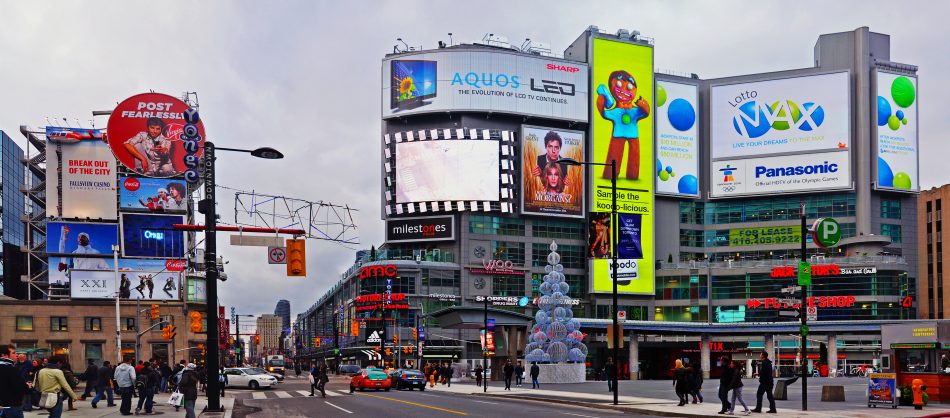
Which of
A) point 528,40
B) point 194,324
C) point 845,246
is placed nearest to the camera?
point 194,324

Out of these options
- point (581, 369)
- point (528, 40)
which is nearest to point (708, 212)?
point (528, 40)

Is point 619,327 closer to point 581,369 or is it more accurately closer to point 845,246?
point 581,369

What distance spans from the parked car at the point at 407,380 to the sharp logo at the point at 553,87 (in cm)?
7522

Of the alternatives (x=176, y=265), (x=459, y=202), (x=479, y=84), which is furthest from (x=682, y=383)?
(x=479, y=84)

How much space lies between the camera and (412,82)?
124 metres

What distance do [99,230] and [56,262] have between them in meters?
5.39

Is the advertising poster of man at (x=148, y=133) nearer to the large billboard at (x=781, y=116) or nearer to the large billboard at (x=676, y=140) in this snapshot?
the large billboard at (x=676, y=140)

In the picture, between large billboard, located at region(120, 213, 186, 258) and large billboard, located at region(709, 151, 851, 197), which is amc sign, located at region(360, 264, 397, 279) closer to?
large billboard, located at region(120, 213, 186, 258)

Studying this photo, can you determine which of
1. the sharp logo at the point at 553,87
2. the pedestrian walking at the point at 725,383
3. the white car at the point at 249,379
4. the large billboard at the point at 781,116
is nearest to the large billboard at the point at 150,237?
the white car at the point at 249,379

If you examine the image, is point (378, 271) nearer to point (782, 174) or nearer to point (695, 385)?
point (782, 174)

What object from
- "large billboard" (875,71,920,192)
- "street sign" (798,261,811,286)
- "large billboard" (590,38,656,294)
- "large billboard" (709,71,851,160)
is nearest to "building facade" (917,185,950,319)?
"large billboard" (875,71,920,192)

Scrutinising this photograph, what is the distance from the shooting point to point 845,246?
4926 inches

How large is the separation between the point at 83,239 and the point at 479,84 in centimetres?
5556

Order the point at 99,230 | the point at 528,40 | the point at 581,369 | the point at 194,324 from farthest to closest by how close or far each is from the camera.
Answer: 1. the point at 528,40
2. the point at 99,230
3. the point at 581,369
4. the point at 194,324
